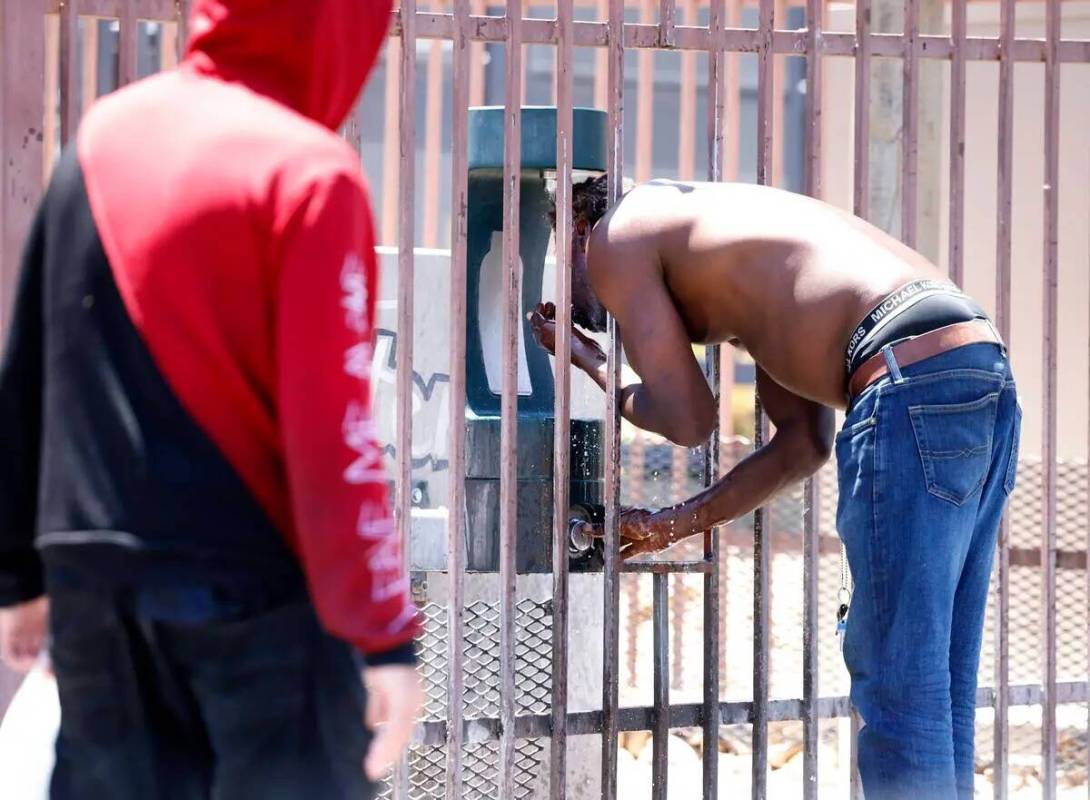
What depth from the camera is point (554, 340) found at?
364 cm

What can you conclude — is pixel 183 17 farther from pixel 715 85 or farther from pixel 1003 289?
pixel 1003 289

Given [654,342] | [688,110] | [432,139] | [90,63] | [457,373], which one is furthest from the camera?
[688,110]

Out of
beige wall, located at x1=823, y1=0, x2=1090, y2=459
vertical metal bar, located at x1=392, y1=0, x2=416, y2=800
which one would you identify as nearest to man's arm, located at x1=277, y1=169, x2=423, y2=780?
vertical metal bar, located at x1=392, y1=0, x2=416, y2=800

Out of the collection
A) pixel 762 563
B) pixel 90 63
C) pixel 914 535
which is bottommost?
pixel 762 563

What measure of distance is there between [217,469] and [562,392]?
1774mm

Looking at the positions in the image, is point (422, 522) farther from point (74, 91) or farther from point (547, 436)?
point (74, 91)

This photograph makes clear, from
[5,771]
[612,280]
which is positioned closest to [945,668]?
[612,280]

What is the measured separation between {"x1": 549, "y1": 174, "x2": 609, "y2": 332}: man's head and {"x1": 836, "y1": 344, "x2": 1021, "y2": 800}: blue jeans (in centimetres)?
91

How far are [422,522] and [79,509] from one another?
2.11 m

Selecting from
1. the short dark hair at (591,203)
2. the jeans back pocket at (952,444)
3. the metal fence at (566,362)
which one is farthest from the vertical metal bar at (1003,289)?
the jeans back pocket at (952,444)

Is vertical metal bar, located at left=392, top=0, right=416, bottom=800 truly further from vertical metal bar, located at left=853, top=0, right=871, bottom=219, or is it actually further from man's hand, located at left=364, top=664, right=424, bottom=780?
man's hand, located at left=364, top=664, right=424, bottom=780

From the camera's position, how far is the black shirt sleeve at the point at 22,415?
192 cm

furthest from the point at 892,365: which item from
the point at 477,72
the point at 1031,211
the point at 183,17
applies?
the point at 477,72

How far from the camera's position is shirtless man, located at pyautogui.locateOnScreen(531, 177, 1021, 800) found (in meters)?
2.86
